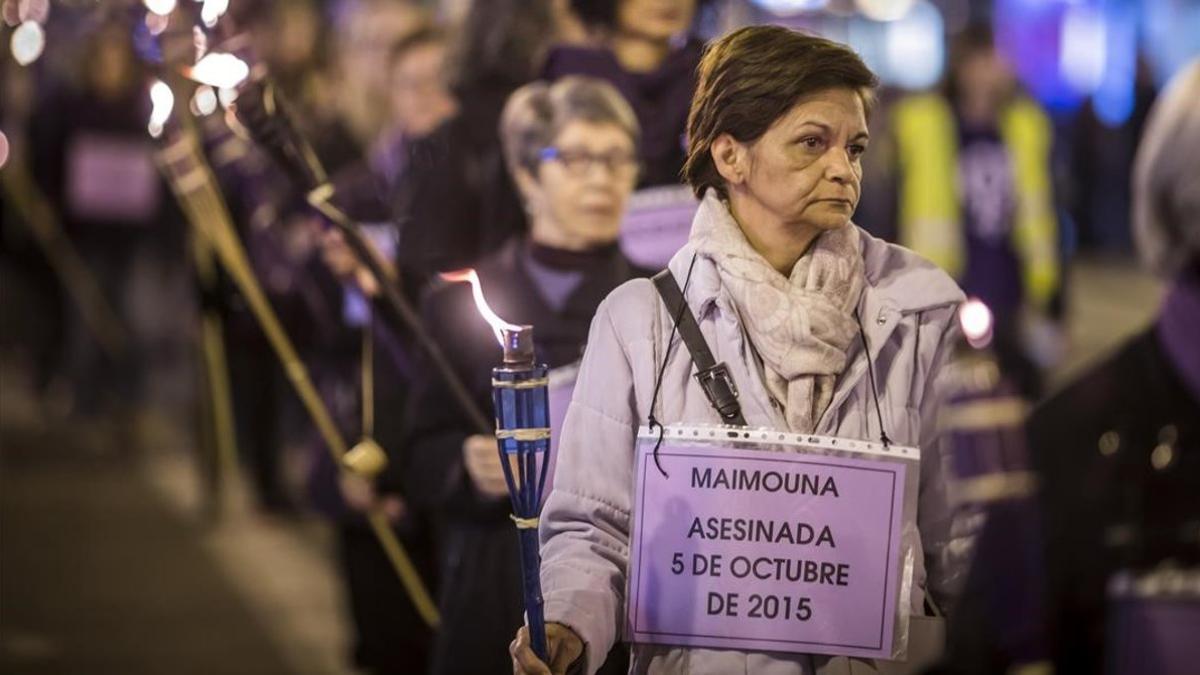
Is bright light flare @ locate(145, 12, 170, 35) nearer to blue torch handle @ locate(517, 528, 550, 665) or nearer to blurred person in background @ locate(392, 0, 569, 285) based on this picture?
blurred person in background @ locate(392, 0, 569, 285)

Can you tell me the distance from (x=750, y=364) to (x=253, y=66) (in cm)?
173

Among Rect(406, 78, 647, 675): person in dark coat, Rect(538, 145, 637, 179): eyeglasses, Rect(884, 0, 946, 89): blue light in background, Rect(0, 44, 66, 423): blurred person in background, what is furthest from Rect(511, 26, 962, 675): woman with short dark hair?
Rect(884, 0, 946, 89): blue light in background

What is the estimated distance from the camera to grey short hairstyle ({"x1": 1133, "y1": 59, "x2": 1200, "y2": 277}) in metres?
4.29

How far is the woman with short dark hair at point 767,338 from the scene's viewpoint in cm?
269

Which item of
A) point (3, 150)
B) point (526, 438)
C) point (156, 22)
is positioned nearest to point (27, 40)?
point (156, 22)

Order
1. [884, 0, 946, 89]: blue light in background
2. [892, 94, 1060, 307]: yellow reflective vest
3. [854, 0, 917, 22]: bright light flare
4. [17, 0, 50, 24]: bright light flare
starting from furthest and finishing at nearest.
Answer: [854, 0, 917, 22]: bright light flare < [884, 0, 946, 89]: blue light in background < [892, 94, 1060, 307]: yellow reflective vest < [17, 0, 50, 24]: bright light flare

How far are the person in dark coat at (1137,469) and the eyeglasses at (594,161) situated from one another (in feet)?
3.39

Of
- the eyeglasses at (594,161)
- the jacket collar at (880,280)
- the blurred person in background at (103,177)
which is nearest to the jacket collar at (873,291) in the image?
the jacket collar at (880,280)

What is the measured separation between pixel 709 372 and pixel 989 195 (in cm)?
701

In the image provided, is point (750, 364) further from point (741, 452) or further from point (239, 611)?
point (239, 611)

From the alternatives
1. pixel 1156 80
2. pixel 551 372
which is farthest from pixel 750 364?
pixel 1156 80

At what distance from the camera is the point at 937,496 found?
9.11 ft

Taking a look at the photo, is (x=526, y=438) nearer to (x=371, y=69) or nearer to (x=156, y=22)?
(x=156, y=22)

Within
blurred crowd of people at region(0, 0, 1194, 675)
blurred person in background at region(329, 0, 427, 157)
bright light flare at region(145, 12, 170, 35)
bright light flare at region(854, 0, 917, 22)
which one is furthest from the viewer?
bright light flare at region(854, 0, 917, 22)
